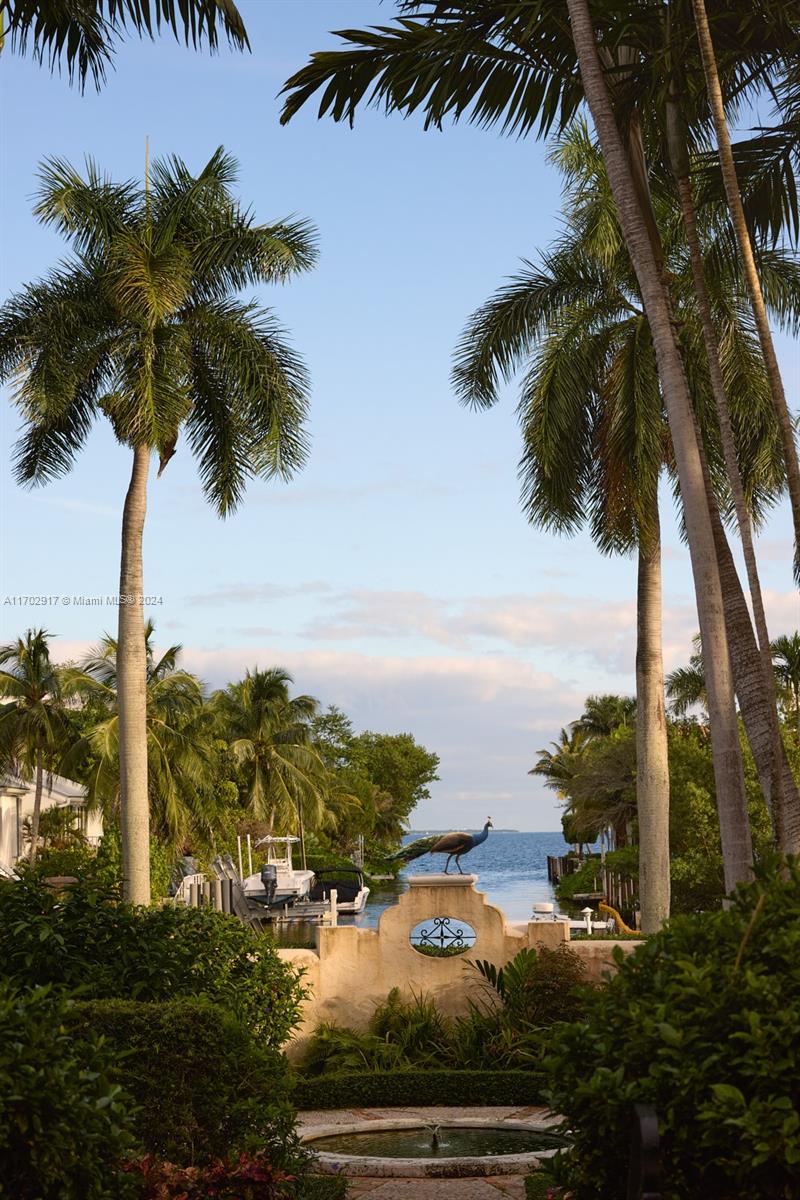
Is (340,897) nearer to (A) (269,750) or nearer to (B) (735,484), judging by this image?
(A) (269,750)

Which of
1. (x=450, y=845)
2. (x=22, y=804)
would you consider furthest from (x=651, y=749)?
(x=22, y=804)

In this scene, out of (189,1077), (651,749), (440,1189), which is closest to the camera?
(189,1077)

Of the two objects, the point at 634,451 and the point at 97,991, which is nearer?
the point at 97,991

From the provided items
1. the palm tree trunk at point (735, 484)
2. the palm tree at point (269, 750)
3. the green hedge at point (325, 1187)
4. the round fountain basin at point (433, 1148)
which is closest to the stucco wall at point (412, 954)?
the round fountain basin at point (433, 1148)

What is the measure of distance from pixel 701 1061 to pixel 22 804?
4820 cm

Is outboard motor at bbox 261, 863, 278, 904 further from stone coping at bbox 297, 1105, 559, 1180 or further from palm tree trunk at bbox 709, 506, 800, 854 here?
palm tree trunk at bbox 709, 506, 800, 854

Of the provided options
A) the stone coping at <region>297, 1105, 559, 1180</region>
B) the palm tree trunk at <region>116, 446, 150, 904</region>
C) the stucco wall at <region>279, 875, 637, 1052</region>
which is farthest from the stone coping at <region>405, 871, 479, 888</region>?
the palm tree trunk at <region>116, 446, 150, 904</region>

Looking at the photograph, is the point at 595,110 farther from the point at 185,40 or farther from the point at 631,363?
the point at 631,363

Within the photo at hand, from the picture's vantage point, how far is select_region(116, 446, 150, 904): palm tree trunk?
20.7 m

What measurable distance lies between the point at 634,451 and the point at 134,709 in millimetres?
9128

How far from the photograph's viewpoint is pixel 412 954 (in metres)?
15.9

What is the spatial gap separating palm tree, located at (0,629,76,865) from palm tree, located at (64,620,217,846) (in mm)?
864

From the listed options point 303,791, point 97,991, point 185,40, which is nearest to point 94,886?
point 97,991

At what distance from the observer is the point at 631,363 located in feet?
68.1
